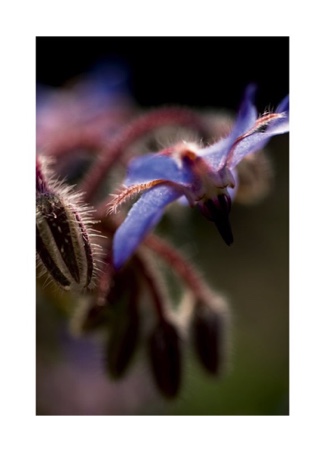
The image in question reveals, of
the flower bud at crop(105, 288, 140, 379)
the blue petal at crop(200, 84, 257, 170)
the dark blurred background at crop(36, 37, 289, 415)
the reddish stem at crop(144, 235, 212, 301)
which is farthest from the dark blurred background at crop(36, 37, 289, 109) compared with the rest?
the blue petal at crop(200, 84, 257, 170)

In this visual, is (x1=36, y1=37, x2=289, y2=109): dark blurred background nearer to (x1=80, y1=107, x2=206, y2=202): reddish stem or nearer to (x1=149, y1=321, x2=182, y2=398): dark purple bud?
(x1=80, y1=107, x2=206, y2=202): reddish stem

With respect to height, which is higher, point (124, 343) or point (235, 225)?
point (235, 225)

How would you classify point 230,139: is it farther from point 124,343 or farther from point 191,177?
point 124,343

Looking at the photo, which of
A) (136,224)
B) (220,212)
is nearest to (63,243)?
(136,224)
